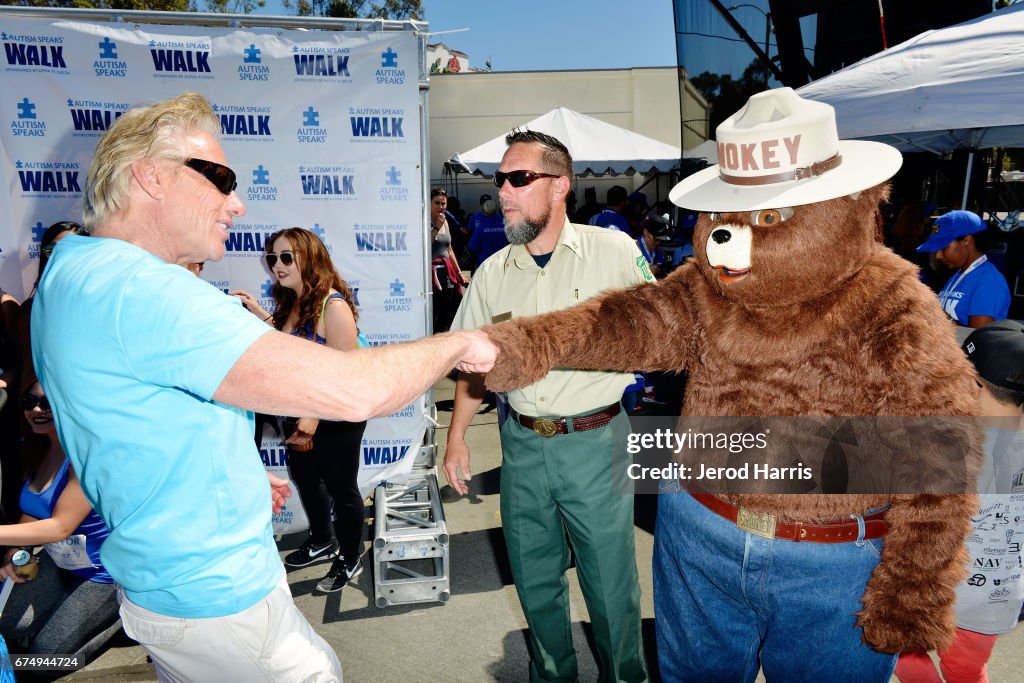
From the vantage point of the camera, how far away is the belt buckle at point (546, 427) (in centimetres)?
259

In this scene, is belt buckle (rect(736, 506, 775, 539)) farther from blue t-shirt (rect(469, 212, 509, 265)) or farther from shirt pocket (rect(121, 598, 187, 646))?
blue t-shirt (rect(469, 212, 509, 265))

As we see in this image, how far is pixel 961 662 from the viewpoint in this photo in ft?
7.88

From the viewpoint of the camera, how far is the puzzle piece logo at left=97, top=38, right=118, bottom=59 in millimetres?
4133

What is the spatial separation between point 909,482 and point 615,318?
0.87 m

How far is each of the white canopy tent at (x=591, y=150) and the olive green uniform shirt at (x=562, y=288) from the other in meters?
9.32

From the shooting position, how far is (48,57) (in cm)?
413

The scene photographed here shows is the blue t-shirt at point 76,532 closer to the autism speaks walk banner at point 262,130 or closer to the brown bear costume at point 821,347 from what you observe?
the autism speaks walk banner at point 262,130

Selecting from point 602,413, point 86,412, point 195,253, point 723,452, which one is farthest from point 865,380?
point 86,412

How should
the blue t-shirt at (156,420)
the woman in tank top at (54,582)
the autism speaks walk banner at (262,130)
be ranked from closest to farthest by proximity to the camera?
1. the blue t-shirt at (156,420)
2. the woman in tank top at (54,582)
3. the autism speaks walk banner at (262,130)

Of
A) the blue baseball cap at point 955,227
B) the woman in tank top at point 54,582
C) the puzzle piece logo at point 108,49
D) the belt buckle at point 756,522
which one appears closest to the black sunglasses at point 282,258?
the woman in tank top at point 54,582

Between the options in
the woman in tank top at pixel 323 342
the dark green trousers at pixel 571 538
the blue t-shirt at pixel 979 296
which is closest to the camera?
the dark green trousers at pixel 571 538

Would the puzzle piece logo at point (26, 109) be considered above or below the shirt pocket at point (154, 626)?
above

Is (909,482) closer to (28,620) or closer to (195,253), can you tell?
(195,253)

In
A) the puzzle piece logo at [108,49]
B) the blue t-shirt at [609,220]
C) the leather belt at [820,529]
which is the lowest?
the leather belt at [820,529]
